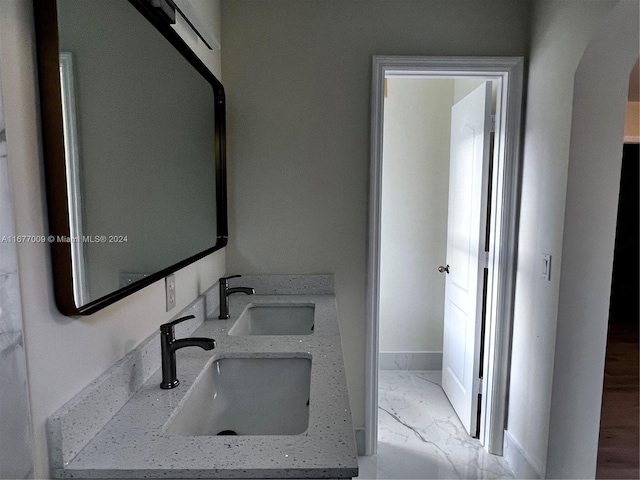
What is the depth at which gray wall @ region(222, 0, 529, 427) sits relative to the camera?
→ 1936 mm

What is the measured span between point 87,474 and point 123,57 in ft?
2.96

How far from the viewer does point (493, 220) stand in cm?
208

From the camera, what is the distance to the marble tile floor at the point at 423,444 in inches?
80.0

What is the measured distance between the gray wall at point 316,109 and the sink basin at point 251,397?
87 centimetres

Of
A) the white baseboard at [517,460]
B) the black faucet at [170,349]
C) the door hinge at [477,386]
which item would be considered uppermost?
the black faucet at [170,349]

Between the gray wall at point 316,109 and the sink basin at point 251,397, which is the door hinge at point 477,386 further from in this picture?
the sink basin at point 251,397

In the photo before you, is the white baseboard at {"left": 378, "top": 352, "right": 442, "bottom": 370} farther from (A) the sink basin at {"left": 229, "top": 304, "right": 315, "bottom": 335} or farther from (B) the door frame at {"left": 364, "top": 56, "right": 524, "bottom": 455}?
(A) the sink basin at {"left": 229, "top": 304, "right": 315, "bottom": 335}

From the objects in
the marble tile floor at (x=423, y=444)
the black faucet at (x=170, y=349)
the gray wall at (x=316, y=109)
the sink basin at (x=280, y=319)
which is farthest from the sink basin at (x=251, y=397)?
the marble tile floor at (x=423, y=444)

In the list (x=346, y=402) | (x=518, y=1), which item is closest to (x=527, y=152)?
(x=518, y=1)

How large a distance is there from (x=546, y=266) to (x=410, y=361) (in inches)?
67.8

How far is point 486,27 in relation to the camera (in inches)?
76.4

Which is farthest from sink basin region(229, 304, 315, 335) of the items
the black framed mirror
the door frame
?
Answer: the black framed mirror

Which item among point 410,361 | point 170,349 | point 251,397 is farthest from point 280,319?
point 410,361

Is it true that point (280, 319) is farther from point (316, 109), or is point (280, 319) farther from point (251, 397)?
point (316, 109)
